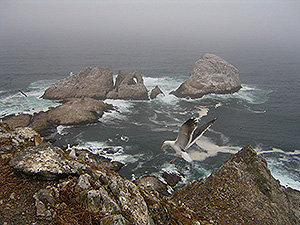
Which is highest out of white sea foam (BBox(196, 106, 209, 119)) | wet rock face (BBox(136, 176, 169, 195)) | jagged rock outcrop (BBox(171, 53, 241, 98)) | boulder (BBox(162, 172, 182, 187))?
jagged rock outcrop (BBox(171, 53, 241, 98))

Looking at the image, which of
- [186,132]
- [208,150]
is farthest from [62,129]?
[186,132]

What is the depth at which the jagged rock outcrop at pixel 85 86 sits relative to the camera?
6450cm

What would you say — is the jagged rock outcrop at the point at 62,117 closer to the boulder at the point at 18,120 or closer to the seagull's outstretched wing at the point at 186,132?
the boulder at the point at 18,120

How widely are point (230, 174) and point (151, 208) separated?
40.1ft

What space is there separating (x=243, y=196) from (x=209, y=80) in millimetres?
58217

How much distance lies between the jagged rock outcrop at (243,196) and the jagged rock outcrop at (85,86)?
50174 millimetres

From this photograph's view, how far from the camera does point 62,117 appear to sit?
166ft

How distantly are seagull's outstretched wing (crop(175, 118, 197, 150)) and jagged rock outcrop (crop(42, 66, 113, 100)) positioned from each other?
53.5 meters

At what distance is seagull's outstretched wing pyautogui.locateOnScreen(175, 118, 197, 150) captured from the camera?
13.6m

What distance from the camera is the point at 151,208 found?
425 inches

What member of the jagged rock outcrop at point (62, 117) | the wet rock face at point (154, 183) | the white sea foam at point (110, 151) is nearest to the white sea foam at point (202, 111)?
the white sea foam at point (110, 151)

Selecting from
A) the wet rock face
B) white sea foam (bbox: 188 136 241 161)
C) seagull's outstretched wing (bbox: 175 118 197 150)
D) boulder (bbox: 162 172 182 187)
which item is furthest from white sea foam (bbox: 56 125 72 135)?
seagull's outstretched wing (bbox: 175 118 197 150)

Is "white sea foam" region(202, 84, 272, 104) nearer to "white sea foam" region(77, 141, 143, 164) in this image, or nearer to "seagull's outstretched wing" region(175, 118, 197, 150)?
"white sea foam" region(77, 141, 143, 164)

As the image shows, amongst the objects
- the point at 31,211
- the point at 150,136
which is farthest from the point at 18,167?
the point at 150,136
